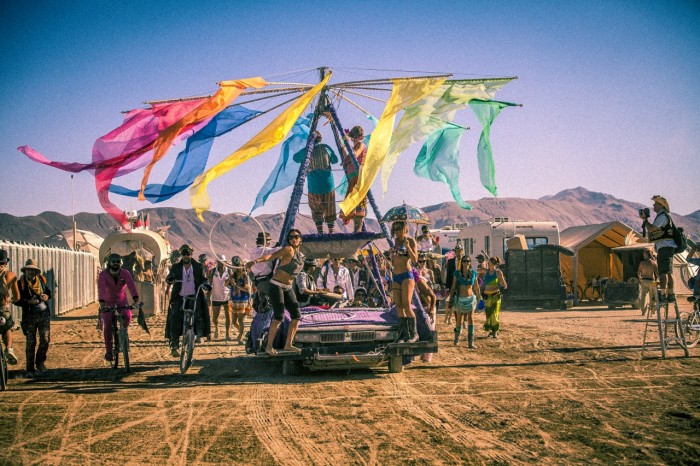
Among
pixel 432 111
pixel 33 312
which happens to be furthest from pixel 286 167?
pixel 33 312

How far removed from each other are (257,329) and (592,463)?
5.56 meters

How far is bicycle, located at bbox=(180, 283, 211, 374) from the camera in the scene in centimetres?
984

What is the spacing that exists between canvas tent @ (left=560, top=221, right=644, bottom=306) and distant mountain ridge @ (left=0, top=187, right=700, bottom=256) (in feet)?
173

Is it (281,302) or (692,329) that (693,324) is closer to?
(692,329)

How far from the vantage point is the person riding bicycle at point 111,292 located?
Result: 1035 cm

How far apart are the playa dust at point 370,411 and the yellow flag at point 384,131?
2.81 metres

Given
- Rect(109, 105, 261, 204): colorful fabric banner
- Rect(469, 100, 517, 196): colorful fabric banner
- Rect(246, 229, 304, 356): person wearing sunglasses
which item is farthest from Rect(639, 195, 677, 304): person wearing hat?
Rect(109, 105, 261, 204): colorful fabric banner

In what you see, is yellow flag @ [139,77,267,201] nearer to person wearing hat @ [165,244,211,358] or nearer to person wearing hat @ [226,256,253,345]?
person wearing hat @ [165,244,211,358]

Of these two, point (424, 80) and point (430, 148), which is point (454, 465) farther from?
point (430, 148)

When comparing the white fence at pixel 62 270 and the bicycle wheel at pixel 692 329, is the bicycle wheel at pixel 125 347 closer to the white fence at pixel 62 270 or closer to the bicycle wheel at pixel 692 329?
the white fence at pixel 62 270

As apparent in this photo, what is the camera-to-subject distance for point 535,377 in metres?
8.93

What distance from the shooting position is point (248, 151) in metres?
10.3

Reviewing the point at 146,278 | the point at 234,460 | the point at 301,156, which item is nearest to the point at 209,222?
the point at 146,278

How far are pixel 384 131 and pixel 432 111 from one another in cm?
135
